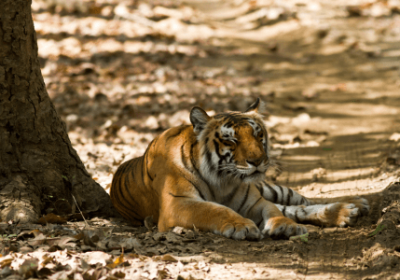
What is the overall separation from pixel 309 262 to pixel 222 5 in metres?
16.0

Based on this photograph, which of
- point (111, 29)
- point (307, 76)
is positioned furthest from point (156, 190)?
point (111, 29)

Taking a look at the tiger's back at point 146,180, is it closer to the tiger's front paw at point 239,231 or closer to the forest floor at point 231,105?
the forest floor at point 231,105

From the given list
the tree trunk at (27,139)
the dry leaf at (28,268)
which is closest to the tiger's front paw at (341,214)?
the tree trunk at (27,139)

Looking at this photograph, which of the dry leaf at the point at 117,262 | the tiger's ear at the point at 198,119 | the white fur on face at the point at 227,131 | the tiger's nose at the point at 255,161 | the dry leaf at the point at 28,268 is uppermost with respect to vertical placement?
the tiger's ear at the point at 198,119

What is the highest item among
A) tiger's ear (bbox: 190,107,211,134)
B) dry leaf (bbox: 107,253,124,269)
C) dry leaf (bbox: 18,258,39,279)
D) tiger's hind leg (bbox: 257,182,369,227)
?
tiger's ear (bbox: 190,107,211,134)

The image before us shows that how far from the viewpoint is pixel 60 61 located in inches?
404

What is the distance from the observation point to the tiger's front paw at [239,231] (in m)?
3.46

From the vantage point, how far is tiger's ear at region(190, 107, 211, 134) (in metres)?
3.92

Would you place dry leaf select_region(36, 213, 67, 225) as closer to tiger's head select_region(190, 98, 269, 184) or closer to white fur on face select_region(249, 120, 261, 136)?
tiger's head select_region(190, 98, 269, 184)

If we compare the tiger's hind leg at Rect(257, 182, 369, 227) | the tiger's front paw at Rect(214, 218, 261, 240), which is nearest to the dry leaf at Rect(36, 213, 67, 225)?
the tiger's front paw at Rect(214, 218, 261, 240)

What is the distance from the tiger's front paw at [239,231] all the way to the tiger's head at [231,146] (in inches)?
16.9

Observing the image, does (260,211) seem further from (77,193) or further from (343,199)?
(77,193)

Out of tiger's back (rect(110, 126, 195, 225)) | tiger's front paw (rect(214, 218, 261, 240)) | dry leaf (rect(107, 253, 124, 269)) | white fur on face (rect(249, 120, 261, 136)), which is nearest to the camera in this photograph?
dry leaf (rect(107, 253, 124, 269))

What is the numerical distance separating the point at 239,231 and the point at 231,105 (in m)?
4.81
